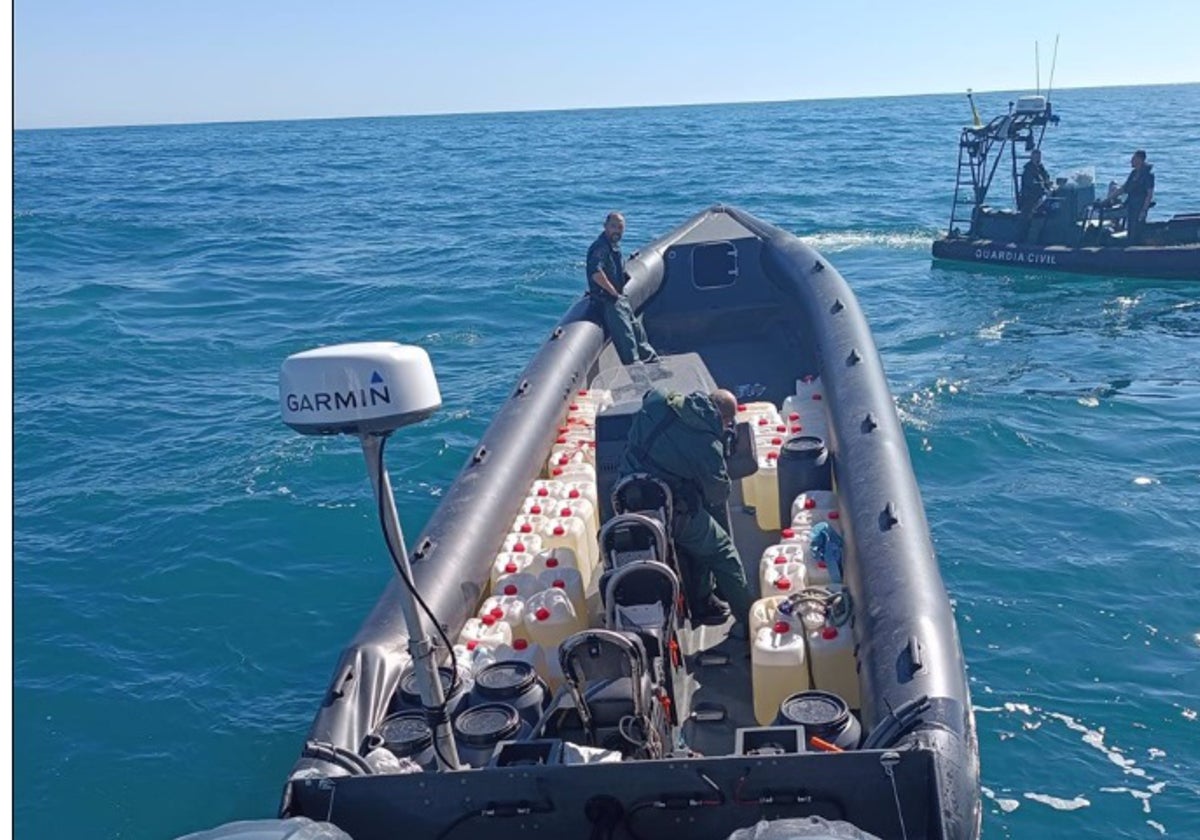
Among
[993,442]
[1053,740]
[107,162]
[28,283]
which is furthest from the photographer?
[107,162]

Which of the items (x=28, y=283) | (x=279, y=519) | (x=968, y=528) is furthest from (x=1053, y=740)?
(x=28, y=283)

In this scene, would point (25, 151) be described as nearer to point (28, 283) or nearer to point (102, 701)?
point (28, 283)

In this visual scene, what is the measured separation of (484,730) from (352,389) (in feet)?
6.26

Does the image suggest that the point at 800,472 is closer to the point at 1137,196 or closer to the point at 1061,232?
the point at 1137,196

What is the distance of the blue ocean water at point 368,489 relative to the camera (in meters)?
6.92

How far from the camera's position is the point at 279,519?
10.6 meters

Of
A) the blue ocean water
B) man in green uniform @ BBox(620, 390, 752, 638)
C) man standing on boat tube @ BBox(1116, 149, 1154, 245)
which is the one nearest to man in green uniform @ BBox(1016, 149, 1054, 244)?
the blue ocean water

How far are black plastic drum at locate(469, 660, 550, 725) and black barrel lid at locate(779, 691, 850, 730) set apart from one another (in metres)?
1.06

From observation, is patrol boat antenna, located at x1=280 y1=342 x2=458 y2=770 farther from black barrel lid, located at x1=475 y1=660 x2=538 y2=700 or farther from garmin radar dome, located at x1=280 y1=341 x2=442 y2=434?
black barrel lid, located at x1=475 y1=660 x2=538 y2=700

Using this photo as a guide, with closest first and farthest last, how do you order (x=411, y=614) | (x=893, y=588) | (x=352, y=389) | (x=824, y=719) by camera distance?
(x=352, y=389) < (x=411, y=614) < (x=824, y=719) < (x=893, y=588)

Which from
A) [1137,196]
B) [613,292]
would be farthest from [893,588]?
[1137,196]

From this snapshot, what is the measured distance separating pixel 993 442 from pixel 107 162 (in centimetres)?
5021

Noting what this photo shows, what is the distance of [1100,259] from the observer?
58.4ft

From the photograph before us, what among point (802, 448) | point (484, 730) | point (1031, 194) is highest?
point (1031, 194)
